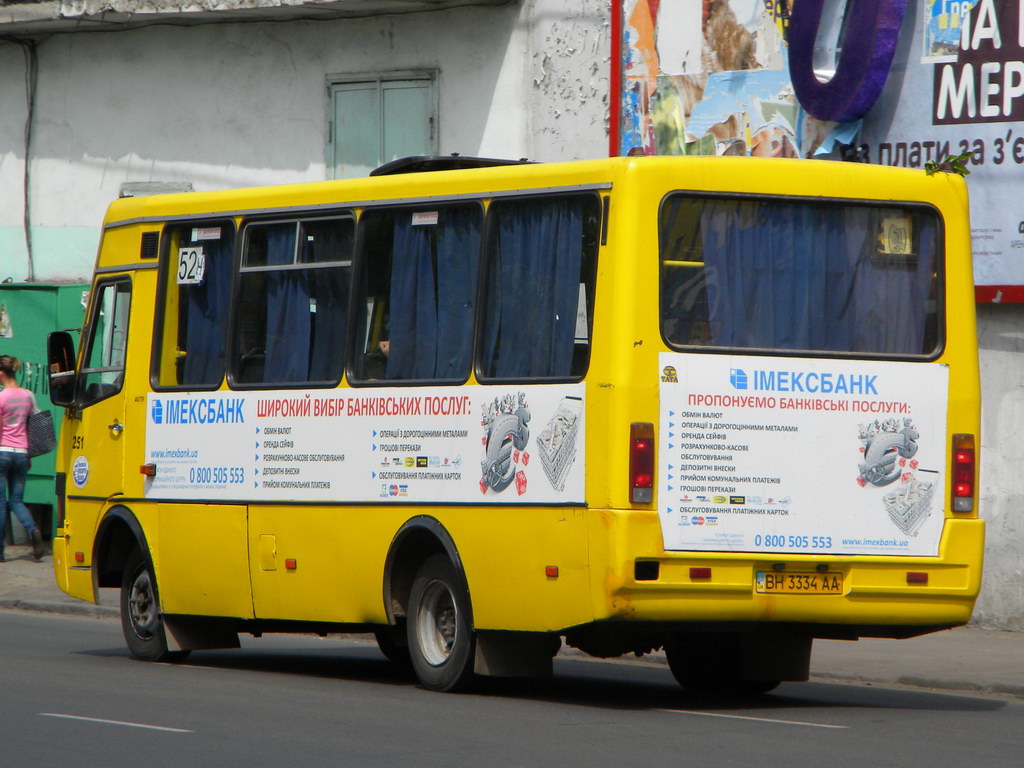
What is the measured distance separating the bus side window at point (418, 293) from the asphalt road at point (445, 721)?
6.04 feet

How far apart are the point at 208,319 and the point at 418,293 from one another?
6.32 ft

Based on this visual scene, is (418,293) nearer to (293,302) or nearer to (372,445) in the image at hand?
(372,445)

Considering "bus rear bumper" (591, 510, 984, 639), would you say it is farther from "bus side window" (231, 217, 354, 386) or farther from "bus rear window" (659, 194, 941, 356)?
"bus side window" (231, 217, 354, 386)

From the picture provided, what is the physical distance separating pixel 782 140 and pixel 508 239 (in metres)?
6.32

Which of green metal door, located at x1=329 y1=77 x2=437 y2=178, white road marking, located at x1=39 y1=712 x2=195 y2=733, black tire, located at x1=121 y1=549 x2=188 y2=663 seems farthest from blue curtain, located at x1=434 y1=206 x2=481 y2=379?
green metal door, located at x1=329 y1=77 x2=437 y2=178

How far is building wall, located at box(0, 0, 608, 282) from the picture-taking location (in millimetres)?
17812

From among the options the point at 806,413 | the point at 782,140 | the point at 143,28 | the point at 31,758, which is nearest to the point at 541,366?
the point at 806,413

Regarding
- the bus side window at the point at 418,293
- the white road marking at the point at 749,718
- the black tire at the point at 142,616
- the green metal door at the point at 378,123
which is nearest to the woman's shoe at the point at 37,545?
the green metal door at the point at 378,123

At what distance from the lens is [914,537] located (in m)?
9.56

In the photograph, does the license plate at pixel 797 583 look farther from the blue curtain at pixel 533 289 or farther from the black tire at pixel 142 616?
the black tire at pixel 142 616

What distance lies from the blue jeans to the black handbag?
142 millimetres

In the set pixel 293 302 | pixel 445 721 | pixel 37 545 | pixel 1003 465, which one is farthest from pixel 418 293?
pixel 37 545

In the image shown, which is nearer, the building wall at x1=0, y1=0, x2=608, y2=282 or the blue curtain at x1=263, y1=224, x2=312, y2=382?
the blue curtain at x1=263, y1=224, x2=312, y2=382

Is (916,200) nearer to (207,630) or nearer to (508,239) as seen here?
(508,239)
